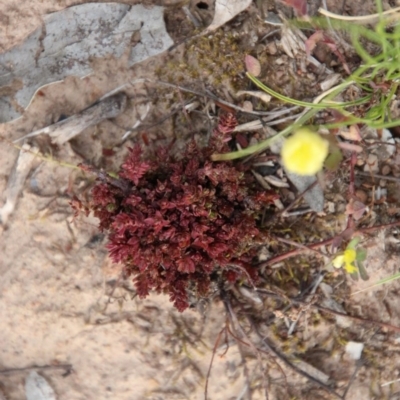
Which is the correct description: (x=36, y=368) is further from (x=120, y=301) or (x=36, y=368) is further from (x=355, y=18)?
(x=355, y=18)

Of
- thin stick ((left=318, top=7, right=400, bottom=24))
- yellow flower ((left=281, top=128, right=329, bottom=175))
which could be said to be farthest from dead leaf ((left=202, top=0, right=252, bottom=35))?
yellow flower ((left=281, top=128, right=329, bottom=175))

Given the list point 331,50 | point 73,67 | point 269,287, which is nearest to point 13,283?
point 73,67

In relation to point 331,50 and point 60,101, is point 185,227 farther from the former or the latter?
point 331,50

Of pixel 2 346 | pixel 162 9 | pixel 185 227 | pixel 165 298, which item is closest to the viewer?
pixel 185 227

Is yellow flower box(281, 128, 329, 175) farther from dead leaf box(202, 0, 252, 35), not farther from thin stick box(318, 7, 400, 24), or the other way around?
dead leaf box(202, 0, 252, 35)

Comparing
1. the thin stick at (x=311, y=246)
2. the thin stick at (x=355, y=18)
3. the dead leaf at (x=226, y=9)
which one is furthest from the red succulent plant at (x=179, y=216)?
the thin stick at (x=355, y=18)

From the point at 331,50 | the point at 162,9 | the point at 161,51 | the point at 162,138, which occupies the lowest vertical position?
A: the point at 162,138

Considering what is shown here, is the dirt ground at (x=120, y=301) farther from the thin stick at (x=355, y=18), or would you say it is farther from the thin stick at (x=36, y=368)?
the thin stick at (x=355, y=18)
